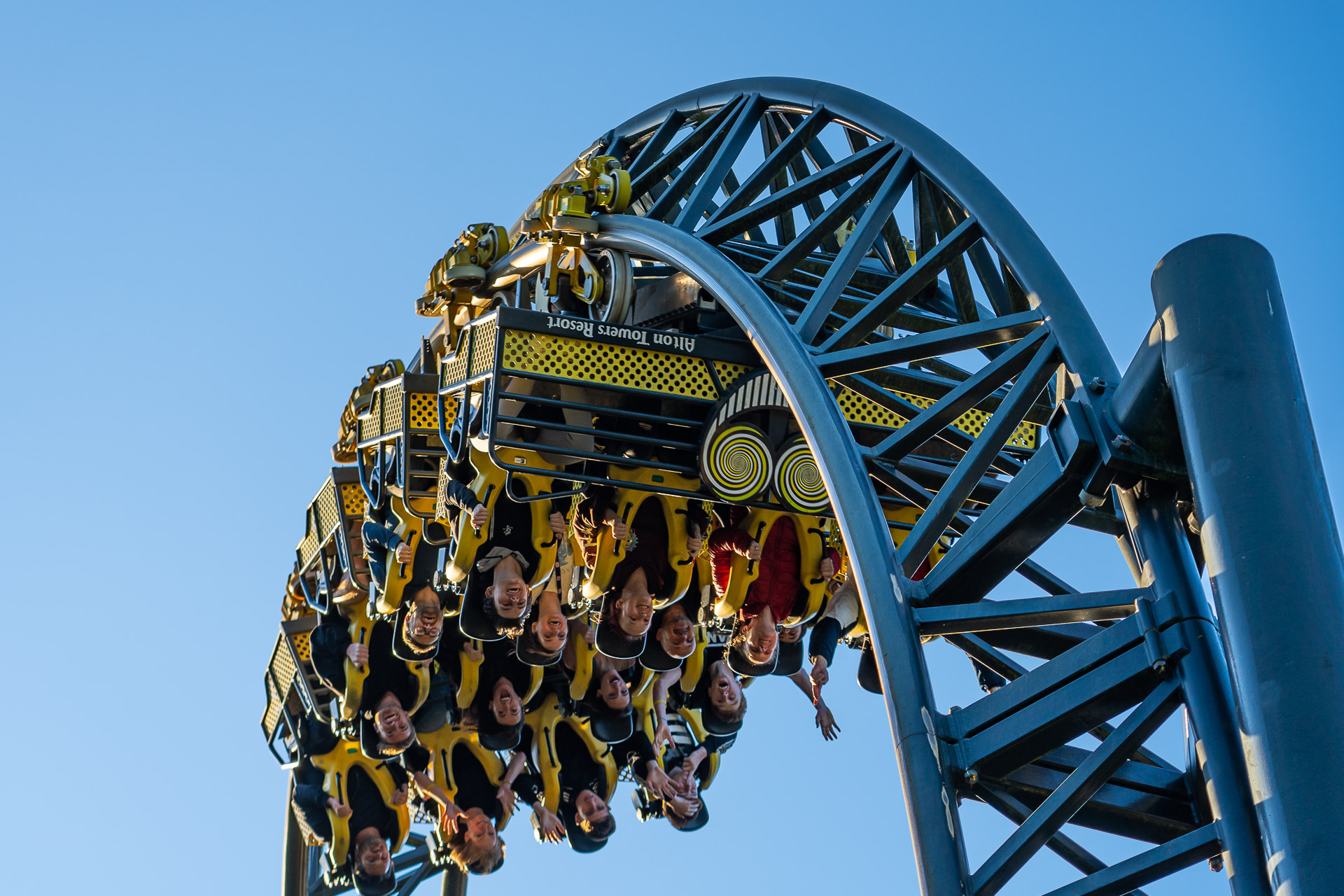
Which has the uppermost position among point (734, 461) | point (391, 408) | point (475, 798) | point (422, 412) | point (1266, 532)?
point (391, 408)

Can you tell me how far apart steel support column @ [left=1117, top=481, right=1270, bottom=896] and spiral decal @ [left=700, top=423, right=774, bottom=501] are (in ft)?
13.1

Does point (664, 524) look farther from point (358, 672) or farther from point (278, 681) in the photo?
point (278, 681)

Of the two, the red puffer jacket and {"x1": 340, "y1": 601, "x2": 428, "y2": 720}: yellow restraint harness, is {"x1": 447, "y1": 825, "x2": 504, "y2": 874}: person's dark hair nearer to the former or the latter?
{"x1": 340, "y1": 601, "x2": 428, "y2": 720}: yellow restraint harness

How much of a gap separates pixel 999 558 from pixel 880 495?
4245mm

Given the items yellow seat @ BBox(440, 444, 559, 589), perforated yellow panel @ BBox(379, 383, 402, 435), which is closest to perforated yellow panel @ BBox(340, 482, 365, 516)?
perforated yellow panel @ BBox(379, 383, 402, 435)

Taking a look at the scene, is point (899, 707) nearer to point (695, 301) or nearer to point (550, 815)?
point (695, 301)

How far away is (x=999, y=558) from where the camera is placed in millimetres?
7016

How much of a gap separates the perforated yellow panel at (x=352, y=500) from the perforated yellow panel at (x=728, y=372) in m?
5.77

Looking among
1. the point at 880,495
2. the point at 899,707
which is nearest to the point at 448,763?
the point at 880,495

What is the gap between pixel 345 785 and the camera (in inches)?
697

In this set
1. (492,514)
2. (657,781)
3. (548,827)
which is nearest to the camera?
(492,514)

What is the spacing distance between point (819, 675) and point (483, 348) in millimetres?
4610

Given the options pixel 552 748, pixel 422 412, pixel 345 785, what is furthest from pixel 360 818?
pixel 422 412

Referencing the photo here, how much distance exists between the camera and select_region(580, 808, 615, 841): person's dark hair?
17109 millimetres
